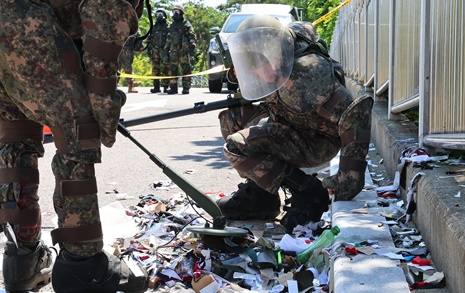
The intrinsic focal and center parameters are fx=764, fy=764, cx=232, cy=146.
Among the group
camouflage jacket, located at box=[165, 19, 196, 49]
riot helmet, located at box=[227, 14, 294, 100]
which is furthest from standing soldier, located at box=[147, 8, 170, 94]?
riot helmet, located at box=[227, 14, 294, 100]

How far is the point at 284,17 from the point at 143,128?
28.0ft

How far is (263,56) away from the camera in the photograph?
4.24 metres

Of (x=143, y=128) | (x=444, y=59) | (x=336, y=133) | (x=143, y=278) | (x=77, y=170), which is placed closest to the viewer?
(x=77, y=170)

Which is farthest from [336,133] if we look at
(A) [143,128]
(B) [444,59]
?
(A) [143,128]

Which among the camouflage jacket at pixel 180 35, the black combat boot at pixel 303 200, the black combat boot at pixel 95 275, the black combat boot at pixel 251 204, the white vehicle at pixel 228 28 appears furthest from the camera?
the camouflage jacket at pixel 180 35

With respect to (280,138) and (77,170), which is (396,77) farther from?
(77,170)

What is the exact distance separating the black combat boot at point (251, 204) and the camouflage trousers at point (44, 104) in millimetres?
1562

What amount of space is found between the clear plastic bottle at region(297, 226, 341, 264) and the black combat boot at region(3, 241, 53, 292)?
1.21m

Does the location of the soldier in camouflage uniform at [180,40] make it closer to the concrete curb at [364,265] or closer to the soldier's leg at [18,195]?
the concrete curb at [364,265]

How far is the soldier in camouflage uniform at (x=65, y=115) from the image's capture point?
308 centimetres

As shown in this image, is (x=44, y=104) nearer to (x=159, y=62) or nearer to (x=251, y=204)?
(x=251, y=204)

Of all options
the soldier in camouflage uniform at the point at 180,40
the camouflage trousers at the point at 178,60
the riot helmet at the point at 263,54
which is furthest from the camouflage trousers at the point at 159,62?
the riot helmet at the point at 263,54

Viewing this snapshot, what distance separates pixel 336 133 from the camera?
4.58m

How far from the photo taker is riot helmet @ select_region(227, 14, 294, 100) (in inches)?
166
